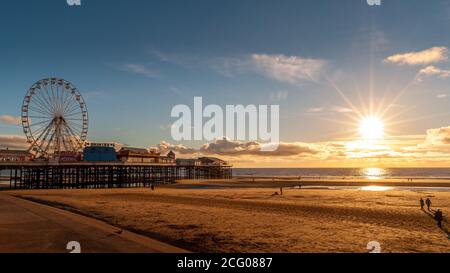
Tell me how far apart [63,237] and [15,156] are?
194 feet

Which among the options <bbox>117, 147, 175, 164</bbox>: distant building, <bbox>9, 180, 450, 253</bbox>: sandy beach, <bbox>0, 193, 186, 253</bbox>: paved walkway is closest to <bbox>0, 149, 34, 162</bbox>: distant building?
<bbox>117, 147, 175, 164</bbox>: distant building

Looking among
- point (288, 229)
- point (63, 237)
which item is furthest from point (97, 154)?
point (288, 229)

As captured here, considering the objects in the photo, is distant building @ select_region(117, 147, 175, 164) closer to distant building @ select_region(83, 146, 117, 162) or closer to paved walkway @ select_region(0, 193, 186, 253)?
distant building @ select_region(83, 146, 117, 162)

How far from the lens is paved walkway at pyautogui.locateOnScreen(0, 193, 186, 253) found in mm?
11297

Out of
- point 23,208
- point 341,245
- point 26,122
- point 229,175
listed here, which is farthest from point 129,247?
point 229,175

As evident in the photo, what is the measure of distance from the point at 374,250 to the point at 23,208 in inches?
806

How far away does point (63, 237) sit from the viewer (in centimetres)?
1302

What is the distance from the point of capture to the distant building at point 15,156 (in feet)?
195

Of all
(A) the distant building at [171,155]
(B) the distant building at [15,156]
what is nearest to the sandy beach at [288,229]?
(B) the distant building at [15,156]

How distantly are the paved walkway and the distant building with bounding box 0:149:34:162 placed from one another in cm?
4817

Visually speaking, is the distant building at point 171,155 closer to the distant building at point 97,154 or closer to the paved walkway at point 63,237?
the distant building at point 97,154

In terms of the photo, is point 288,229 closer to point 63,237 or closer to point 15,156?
point 63,237
